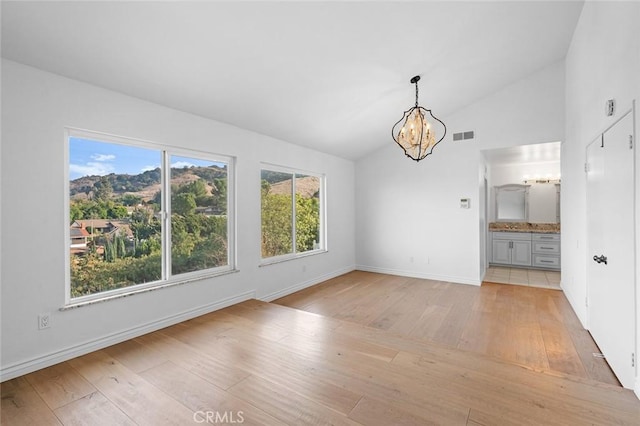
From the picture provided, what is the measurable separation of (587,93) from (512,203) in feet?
14.6

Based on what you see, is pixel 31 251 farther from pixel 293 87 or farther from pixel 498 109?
pixel 498 109

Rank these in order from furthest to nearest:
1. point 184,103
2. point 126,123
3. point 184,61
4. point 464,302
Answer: point 464,302, point 184,103, point 126,123, point 184,61

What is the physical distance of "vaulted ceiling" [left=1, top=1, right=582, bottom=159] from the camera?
212 centimetres

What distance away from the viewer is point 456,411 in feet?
5.79

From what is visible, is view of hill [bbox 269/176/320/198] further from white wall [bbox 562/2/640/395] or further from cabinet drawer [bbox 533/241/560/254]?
cabinet drawer [bbox 533/241/560/254]

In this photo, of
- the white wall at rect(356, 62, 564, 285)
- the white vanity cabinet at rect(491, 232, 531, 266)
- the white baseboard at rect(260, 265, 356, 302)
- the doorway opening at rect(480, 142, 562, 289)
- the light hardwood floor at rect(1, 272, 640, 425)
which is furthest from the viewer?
the white vanity cabinet at rect(491, 232, 531, 266)

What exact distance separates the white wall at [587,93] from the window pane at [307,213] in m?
3.84

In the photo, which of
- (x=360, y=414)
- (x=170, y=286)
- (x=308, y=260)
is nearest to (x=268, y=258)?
(x=308, y=260)

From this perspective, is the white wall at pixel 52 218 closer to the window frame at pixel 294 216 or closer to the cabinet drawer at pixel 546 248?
the window frame at pixel 294 216

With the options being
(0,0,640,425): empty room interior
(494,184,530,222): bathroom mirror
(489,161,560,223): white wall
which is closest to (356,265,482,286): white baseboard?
(0,0,640,425): empty room interior

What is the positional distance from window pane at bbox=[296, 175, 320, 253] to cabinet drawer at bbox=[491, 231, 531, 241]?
4.17 meters

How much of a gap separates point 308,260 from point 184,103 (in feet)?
10.3

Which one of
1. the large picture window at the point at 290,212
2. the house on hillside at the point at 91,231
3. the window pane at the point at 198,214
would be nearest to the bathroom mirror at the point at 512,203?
the large picture window at the point at 290,212

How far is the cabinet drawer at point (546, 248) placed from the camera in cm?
611
